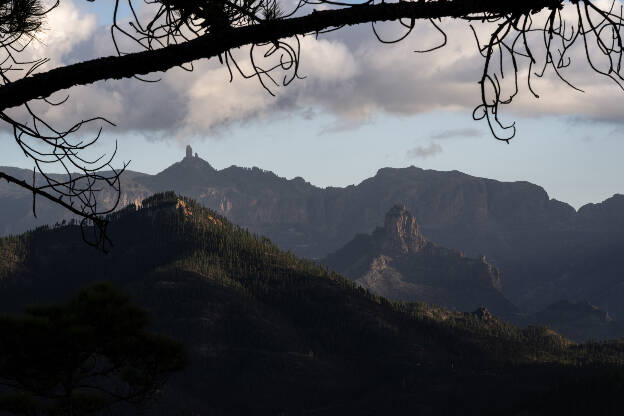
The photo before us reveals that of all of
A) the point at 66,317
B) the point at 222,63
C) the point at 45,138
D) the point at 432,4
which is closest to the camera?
the point at 432,4

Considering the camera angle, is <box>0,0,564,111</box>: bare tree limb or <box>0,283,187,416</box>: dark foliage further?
<box>0,283,187,416</box>: dark foliage

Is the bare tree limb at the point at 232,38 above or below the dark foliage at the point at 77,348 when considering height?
above

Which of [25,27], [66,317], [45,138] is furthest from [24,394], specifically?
[45,138]

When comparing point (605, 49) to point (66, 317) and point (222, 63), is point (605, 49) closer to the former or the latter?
point (222, 63)

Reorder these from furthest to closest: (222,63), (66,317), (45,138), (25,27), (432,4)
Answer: (66,317) → (25,27) → (45,138) → (222,63) → (432,4)

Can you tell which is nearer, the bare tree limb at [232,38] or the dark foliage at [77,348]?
the bare tree limb at [232,38]

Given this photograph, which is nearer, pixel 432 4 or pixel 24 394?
pixel 432 4

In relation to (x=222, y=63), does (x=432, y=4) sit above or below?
above

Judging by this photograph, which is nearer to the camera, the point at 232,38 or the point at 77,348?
the point at 232,38

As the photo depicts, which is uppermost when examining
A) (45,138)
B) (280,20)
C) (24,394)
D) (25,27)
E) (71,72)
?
(25,27)

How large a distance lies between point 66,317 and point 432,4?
46918mm

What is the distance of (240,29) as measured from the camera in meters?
5.91

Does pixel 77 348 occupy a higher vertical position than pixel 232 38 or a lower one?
lower

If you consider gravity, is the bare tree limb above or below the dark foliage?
above
